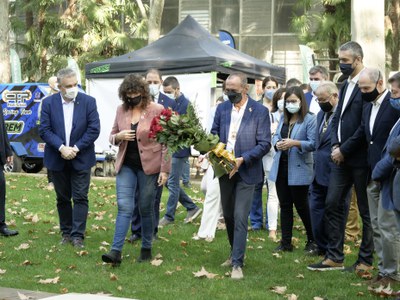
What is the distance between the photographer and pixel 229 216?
9281mm

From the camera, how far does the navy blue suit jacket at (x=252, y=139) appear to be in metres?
9.05

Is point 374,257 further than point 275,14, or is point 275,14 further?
point 275,14

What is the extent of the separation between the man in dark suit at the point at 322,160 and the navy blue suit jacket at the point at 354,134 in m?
0.46

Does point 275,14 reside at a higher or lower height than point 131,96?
higher

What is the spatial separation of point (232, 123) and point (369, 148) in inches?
60.6

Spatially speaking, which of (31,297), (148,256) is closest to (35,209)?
(148,256)

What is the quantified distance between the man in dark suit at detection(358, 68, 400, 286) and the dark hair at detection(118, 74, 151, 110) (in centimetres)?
231

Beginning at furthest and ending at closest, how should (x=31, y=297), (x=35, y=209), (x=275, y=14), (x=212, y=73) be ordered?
1. (x=275, y=14)
2. (x=212, y=73)
3. (x=35, y=209)
4. (x=31, y=297)

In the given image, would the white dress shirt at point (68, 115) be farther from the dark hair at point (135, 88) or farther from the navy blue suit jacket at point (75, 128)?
the dark hair at point (135, 88)

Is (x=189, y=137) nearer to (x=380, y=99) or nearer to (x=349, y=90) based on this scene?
(x=349, y=90)

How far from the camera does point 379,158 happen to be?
27.2ft

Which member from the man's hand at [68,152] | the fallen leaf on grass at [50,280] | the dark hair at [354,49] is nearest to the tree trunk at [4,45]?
the man's hand at [68,152]

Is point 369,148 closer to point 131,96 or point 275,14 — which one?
point 131,96

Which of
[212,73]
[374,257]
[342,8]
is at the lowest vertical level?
[374,257]
